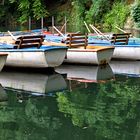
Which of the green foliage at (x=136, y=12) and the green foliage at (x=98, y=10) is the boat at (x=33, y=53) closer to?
the green foliage at (x=136, y=12)

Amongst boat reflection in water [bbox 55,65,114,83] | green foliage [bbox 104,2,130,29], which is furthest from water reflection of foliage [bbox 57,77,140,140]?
green foliage [bbox 104,2,130,29]

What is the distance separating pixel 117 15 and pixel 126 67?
1956cm

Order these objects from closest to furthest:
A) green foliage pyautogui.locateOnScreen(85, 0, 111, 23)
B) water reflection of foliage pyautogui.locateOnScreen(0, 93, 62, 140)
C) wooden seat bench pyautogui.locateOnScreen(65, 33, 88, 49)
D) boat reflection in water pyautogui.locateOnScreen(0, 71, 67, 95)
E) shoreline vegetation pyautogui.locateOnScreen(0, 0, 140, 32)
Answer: water reflection of foliage pyautogui.locateOnScreen(0, 93, 62, 140) < boat reflection in water pyautogui.locateOnScreen(0, 71, 67, 95) < wooden seat bench pyautogui.locateOnScreen(65, 33, 88, 49) < shoreline vegetation pyautogui.locateOnScreen(0, 0, 140, 32) < green foliage pyautogui.locateOnScreen(85, 0, 111, 23)

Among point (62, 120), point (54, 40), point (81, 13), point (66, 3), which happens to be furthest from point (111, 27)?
point (62, 120)

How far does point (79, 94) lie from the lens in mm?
12555

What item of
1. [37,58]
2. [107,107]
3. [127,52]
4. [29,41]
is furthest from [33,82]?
[127,52]

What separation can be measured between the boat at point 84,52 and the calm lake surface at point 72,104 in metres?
0.38

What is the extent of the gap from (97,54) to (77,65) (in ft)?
4.41

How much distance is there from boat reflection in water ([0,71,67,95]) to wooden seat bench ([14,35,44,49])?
38.1 inches

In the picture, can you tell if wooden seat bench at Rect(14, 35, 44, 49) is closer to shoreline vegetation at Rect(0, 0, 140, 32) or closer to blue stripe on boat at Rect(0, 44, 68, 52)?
blue stripe on boat at Rect(0, 44, 68, 52)

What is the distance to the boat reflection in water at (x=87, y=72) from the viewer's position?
14.7 meters

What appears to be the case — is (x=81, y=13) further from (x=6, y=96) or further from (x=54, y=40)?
(x=6, y=96)

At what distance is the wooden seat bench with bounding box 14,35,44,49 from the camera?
15805mm

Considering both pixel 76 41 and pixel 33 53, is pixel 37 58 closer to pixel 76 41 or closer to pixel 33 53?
pixel 33 53
